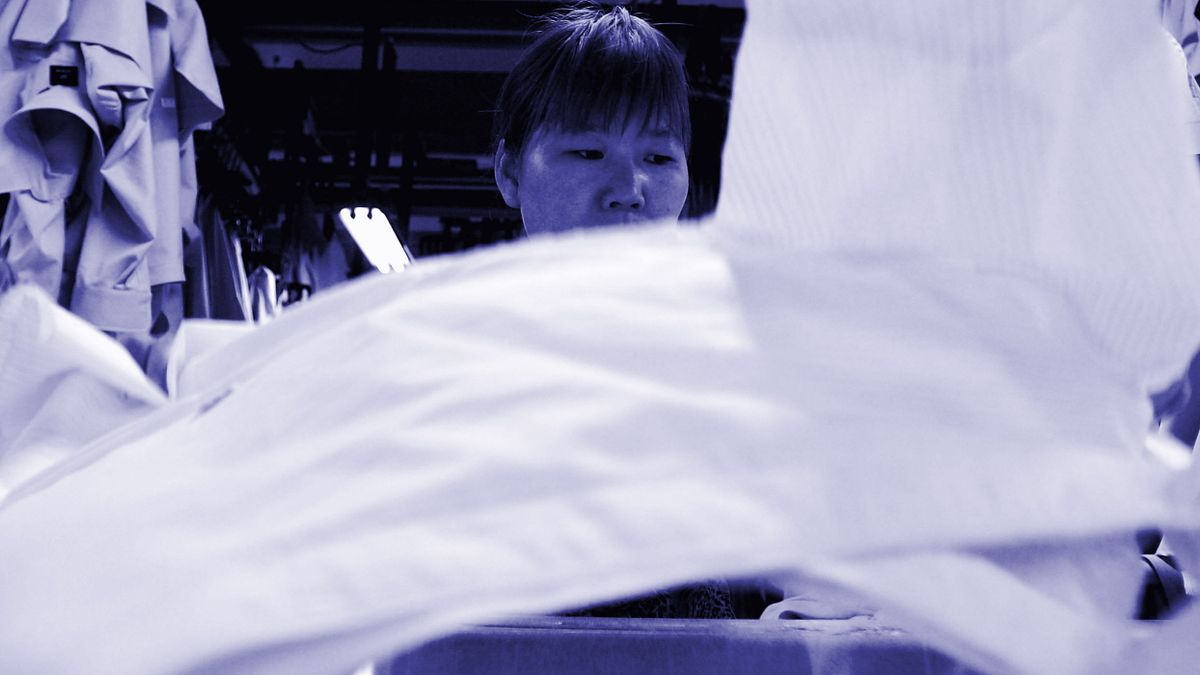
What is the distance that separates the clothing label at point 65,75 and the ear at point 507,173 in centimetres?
85

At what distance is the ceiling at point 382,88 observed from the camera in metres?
2.04

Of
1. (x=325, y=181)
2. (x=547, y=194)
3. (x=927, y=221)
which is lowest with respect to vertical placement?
(x=325, y=181)

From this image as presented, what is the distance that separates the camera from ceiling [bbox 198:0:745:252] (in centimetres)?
204

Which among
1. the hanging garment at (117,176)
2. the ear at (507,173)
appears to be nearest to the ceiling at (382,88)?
the hanging garment at (117,176)

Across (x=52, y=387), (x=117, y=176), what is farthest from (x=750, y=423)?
(x=117, y=176)

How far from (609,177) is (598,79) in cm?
7

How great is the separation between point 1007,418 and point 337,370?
0.13 m

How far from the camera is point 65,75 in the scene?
1398mm

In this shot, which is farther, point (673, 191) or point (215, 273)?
point (215, 273)

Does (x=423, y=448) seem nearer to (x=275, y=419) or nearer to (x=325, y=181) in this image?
(x=275, y=419)

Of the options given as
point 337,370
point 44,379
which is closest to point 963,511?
point 337,370

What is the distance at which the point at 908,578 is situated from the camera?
0.19 m

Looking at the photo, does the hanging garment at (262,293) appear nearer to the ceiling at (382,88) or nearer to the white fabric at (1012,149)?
the ceiling at (382,88)

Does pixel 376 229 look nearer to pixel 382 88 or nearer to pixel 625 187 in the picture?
pixel 382 88
